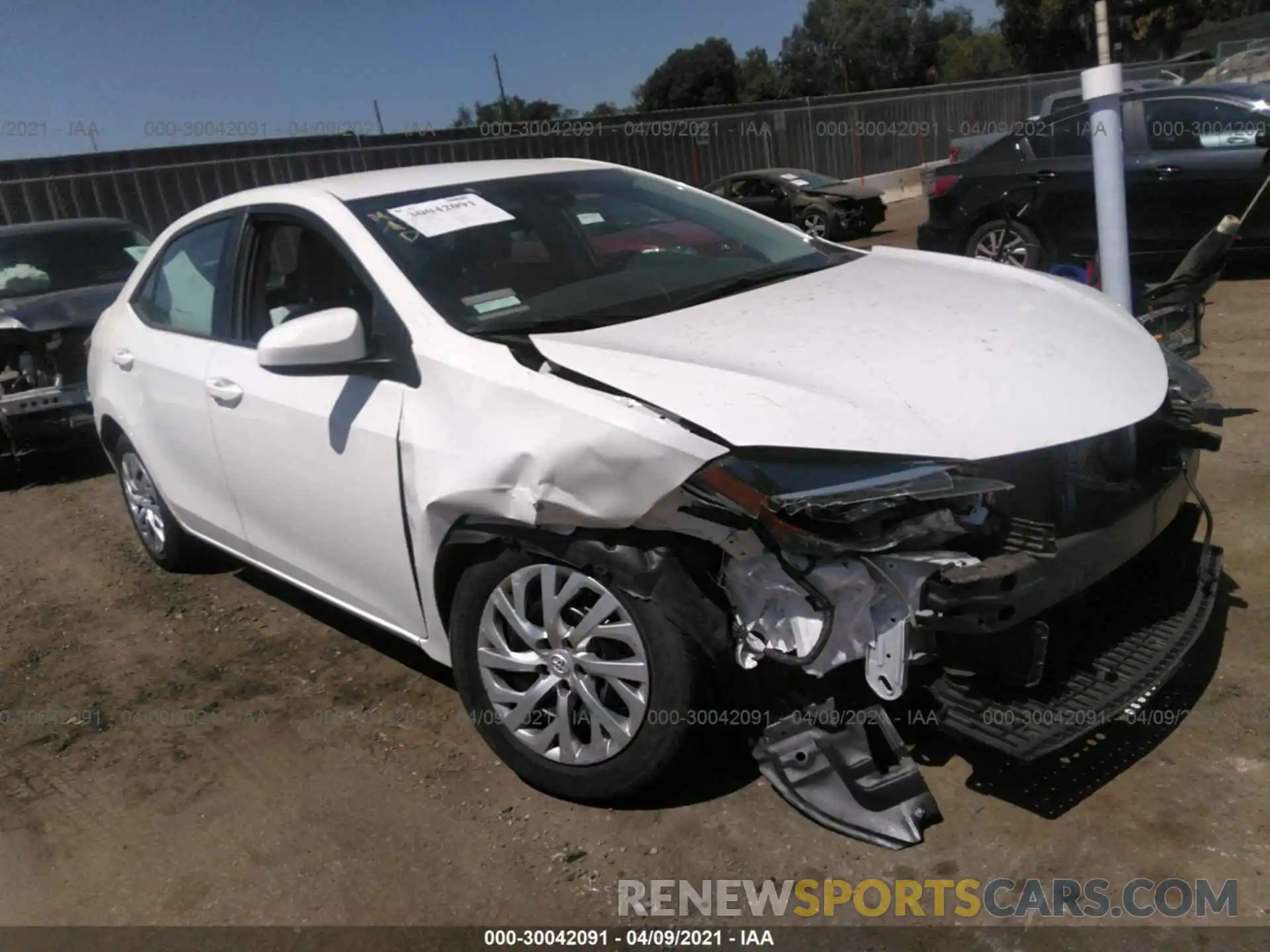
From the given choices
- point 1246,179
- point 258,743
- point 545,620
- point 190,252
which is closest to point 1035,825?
point 545,620

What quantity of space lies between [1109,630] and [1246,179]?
7.08 m

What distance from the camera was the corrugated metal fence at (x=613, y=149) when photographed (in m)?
14.0

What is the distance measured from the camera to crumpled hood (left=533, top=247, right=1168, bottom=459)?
2.45 meters

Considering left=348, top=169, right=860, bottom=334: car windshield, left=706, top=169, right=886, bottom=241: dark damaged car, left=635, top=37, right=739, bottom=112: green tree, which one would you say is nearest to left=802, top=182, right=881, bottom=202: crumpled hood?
left=706, top=169, right=886, bottom=241: dark damaged car

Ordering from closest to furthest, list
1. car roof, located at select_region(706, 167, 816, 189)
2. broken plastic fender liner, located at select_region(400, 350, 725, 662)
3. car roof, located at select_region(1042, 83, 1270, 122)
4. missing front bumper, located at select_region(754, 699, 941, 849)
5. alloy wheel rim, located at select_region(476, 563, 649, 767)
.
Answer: broken plastic fender liner, located at select_region(400, 350, 725, 662) < missing front bumper, located at select_region(754, 699, 941, 849) < alloy wheel rim, located at select_region(476, 563, 649, 767) < car roof, located at select_region(1042, 83, 1270, 122) < car roof, located at select_region(706, 167, 816, 189)

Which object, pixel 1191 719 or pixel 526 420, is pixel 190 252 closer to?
pixel 526 420

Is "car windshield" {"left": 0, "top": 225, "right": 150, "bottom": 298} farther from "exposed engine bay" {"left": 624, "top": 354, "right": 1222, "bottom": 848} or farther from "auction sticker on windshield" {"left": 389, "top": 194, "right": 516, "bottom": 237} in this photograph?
"exposed engine bay" {"left": 624, "top": 354, "right": 1222, "bottom": 848}

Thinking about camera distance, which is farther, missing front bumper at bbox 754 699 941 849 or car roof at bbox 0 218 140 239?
car roof at bbox 0 218 140 239

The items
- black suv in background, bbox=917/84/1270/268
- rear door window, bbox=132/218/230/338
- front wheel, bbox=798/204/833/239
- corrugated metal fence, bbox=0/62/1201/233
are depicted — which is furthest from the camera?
front wheel, bbox=798/204/833/239

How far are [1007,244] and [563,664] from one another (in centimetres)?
760

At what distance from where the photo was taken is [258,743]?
11.7ft

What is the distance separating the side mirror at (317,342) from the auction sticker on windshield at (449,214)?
0.49 m

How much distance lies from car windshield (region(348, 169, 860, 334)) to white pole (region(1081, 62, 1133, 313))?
6.34ft

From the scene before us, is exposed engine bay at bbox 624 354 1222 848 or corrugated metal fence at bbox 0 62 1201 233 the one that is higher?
corrugated metal fence at bbox 0 62 1201 233
